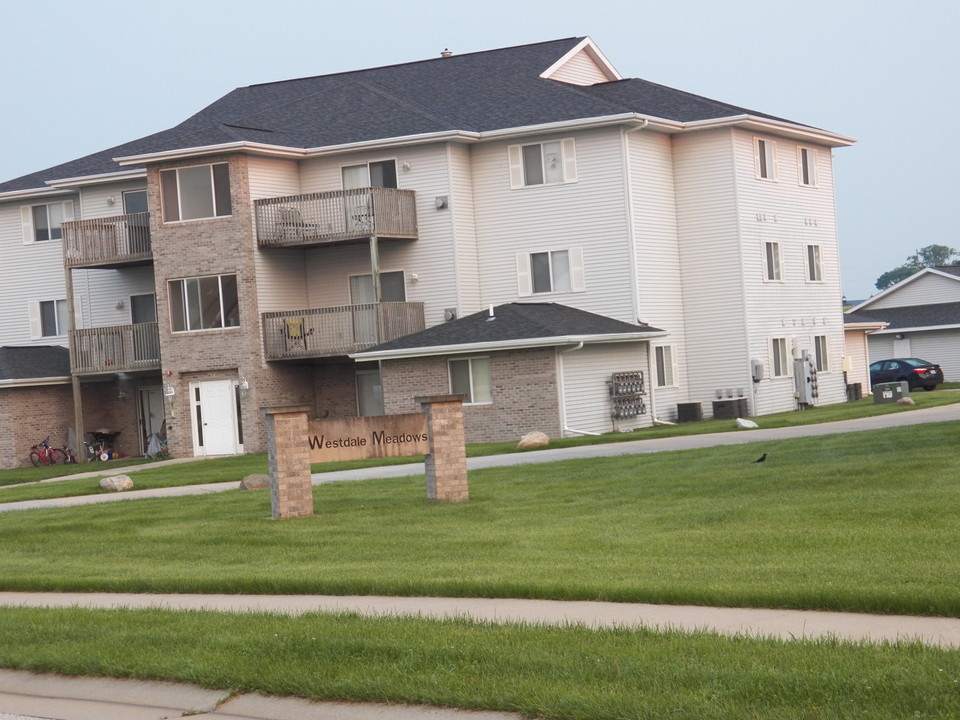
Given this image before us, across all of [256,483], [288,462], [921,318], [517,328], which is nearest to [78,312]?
[517,328]

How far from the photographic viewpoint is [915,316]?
2564 inches

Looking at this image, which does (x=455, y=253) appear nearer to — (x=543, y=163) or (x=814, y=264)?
(x=543, y=163)

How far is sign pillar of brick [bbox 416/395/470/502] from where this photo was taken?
1919cm

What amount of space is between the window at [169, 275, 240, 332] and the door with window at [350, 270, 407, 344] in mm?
3642

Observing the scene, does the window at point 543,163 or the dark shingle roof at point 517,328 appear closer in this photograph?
the dark shingle roof at point 517,328

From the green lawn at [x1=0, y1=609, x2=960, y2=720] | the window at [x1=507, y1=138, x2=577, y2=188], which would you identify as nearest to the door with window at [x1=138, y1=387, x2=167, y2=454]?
the window at [x1=507, y1=138, x2=577, y2=188]

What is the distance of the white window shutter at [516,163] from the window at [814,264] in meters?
11.2

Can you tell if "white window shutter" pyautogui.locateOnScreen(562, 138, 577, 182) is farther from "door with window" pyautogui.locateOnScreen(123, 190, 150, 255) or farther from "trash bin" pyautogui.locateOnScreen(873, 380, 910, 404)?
"door with window" pyautogui.locateOnScreen(123, 190, 150, 255)

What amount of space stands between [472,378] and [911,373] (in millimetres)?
23395

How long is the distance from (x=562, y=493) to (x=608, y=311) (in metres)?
20.7

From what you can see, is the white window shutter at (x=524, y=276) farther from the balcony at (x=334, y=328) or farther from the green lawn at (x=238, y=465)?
the green lawn at (x=238, y=465)

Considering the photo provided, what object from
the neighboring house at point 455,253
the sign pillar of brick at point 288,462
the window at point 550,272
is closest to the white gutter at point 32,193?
the neighboring house at point 455,253

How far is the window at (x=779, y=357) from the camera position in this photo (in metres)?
43.0

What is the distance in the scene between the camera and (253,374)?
40312mm
